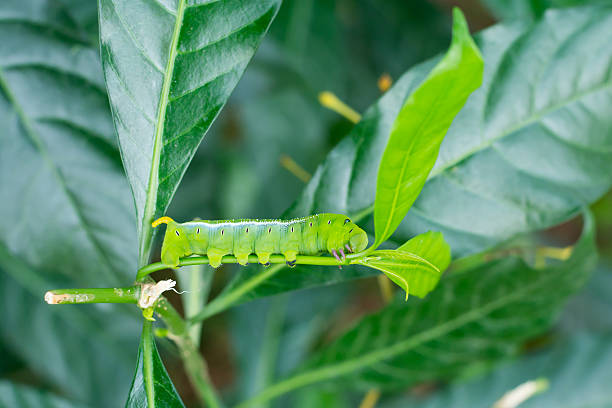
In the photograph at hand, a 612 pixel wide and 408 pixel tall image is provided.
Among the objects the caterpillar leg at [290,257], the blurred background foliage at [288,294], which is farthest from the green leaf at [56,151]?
Answer: the caterpillar leg at [290,257]

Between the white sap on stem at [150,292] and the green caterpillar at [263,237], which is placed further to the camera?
the green caterpillar at [263,237]

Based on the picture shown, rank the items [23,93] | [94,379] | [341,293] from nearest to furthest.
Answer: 1. [23,93]
2. [94,379]
3. [341,293]

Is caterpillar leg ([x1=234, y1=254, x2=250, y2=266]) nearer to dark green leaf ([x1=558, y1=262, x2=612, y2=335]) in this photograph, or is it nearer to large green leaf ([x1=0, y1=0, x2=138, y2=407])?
large green leaf ([x1=0, y1=0, x2=138, y2=407])

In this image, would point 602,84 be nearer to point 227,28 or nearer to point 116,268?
point 227,28

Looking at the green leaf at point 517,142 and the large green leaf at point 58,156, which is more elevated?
the large green leaf at point 58,156

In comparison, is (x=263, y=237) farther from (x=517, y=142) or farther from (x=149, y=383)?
(x=517, y=142)

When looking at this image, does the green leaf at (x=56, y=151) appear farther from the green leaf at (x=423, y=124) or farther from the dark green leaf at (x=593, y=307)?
the dark green leaf at (x=593, y=307)

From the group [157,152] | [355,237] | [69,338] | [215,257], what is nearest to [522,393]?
[355,237]

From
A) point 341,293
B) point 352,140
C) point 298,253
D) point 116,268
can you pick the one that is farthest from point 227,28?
point 341,293
